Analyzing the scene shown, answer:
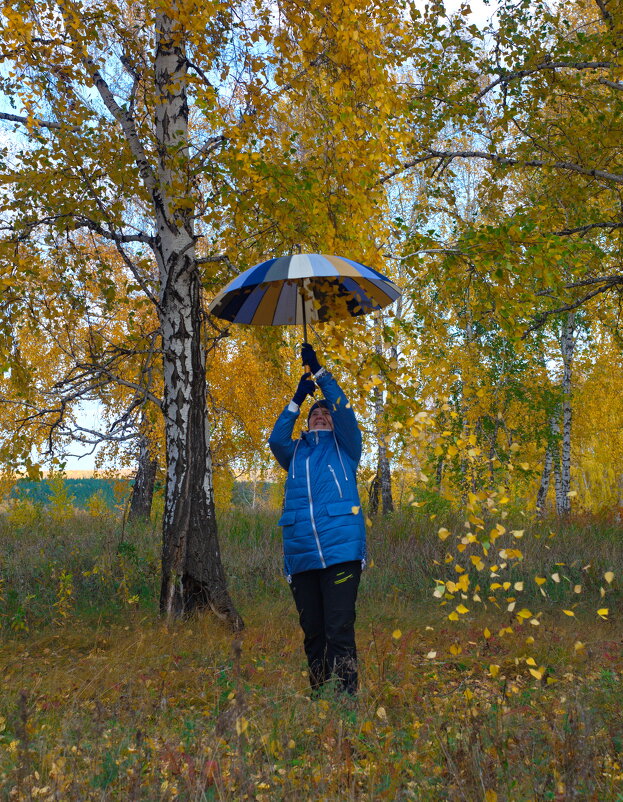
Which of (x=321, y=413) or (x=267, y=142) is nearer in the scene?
(x=321, y=413)

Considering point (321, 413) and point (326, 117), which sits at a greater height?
point (326, 117)

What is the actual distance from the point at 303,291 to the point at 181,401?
8.53ft

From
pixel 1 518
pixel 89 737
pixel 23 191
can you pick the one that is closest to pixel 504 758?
pixel 89 737

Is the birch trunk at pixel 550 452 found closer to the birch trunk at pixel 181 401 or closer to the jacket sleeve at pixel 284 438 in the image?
the birch trunk at pixel 181 401

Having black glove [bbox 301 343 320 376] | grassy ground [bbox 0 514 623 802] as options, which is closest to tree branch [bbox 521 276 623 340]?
grassy ground [bbox 0 514 623 802]

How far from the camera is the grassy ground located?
3.07 metres

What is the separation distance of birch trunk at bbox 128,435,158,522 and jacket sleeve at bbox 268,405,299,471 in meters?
12.3

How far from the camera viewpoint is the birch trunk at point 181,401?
23.9ft

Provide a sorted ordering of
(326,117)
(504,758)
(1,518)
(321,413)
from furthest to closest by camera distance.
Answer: (1,518)
(326,117)
(321,413)
(504,758)

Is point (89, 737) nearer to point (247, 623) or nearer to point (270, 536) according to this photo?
point (247, 623)

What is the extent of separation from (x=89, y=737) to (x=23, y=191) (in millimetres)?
6080

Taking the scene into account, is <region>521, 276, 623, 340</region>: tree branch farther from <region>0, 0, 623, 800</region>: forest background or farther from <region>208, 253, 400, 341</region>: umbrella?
<region>208, 253, 400, 341</region>: umbrella

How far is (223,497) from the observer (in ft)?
66.0

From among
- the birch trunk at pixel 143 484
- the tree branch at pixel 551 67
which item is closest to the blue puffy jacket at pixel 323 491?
the tree branch at pixel 551 67
